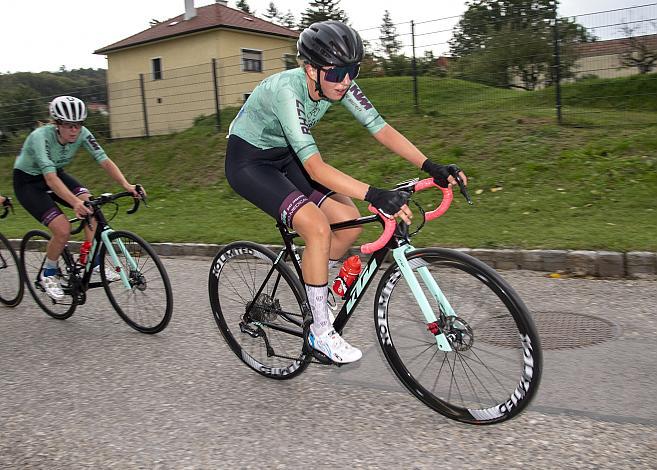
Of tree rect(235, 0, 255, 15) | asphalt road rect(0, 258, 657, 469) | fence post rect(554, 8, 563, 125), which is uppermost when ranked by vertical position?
tree rect(235, 0, 255, 15)

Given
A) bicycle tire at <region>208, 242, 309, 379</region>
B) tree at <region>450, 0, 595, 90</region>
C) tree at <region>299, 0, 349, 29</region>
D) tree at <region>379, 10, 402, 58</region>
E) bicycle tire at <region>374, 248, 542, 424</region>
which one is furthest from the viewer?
tree at <region>299, 0, 349, 29</region>

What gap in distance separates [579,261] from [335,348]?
379 centimetres

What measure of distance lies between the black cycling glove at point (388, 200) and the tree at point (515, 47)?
1027 cm

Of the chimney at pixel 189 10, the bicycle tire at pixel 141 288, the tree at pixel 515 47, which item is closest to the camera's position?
the bicycle tire at pixel 141 288

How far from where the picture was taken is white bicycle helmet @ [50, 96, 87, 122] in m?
5.54

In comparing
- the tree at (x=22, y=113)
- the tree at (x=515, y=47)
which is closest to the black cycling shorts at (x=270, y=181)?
the tree at (x=515, y=47)

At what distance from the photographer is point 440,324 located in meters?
3.31

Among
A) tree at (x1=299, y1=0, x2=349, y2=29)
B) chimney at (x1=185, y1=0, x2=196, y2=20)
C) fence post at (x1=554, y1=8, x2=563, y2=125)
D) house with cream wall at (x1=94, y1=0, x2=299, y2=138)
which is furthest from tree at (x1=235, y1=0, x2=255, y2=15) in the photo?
fence post at (x1=554, y1=8, x2=563, y2=125)

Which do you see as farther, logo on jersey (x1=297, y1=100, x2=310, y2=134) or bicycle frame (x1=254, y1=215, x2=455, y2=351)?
logo on jersey (x1=297, y1=100, x2=310, y2=134)

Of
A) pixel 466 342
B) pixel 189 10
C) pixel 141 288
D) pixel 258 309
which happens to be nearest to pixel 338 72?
pixel 466 342

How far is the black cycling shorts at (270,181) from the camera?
3.80 meters

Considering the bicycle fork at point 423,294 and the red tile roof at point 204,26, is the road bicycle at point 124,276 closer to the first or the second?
the bicycle fork at point 423,294

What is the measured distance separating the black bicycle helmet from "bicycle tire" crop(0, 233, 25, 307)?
4.48m

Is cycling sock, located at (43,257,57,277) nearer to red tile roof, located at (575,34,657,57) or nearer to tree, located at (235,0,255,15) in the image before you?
red tile roof, located at (575,34,657,57)
